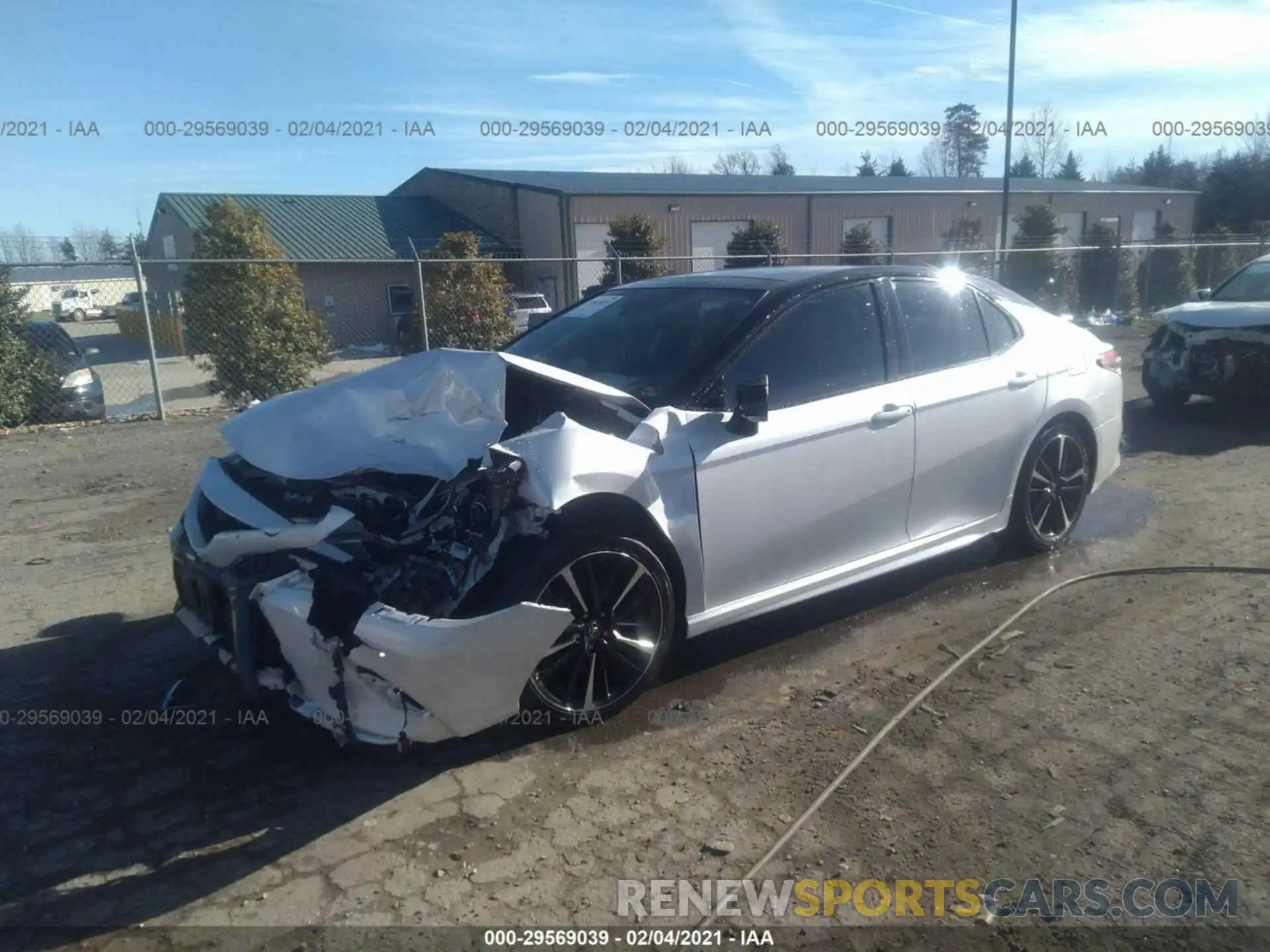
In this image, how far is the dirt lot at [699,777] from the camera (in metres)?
2.85

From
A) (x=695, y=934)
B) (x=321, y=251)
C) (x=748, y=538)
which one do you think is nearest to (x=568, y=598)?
(x=748, y=538)

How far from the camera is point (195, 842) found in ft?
10.1

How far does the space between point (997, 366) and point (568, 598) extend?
2842 mm

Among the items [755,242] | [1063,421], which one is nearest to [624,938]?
[1063,421]

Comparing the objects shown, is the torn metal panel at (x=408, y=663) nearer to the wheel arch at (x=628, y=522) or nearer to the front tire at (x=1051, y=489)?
the wheel arch at (x=628, y=522)

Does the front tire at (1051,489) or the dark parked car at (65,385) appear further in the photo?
the dark parked car at (65,385)

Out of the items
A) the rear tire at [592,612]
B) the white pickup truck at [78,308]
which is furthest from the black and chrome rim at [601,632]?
the white pickup truck at [78,308]

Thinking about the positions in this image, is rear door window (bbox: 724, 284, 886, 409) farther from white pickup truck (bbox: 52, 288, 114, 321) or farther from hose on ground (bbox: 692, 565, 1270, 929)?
white pickup truck (bbox: 52, 288, 114, 321)

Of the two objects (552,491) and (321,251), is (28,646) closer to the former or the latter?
(552,491)

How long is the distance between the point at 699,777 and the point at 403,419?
5.86 ft

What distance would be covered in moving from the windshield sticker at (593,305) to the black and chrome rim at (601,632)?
5.87 feet

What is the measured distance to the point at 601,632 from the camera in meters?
3.64

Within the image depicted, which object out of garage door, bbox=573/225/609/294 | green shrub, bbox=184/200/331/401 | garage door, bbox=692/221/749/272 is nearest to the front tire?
green shrub, bbox=184/200/331/401

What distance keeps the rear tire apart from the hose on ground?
2.80ft
